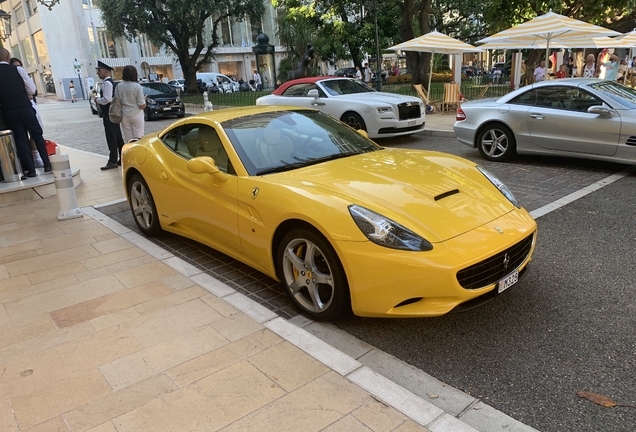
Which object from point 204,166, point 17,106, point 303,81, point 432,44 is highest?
point 432,44

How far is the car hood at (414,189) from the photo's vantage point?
3137mm

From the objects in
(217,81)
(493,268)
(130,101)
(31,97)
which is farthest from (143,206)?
(217,81)

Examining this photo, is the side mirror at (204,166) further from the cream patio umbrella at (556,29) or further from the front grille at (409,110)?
the cream patio umbrella at (556,29)

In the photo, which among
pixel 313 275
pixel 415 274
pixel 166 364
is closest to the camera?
pixel 415 274

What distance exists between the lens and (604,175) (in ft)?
24.2

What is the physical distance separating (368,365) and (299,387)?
494 mm

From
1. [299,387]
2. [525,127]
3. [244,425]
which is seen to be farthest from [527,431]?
[525,127]

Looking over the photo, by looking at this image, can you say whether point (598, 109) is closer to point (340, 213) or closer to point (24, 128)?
point (340, 213)

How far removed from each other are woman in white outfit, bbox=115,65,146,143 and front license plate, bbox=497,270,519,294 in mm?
7595

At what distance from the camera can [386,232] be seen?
3.03 metres

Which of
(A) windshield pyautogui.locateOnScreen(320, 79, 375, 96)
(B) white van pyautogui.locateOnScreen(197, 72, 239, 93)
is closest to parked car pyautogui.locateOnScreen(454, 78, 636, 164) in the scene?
(A) windshield pyautogui.locateOnScreen(320, 79, 375, 96)

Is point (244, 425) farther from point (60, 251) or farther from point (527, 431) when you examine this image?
point (60, 251)

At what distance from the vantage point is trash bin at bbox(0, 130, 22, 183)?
7512mm

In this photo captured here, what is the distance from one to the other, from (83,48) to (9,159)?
55.0m
